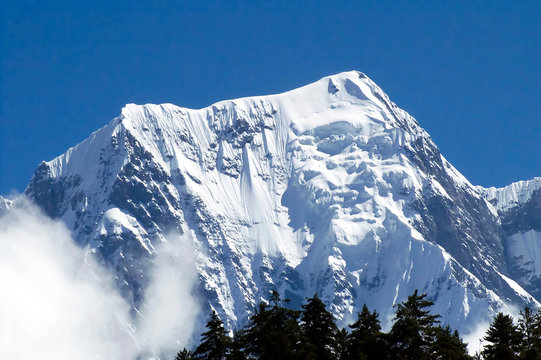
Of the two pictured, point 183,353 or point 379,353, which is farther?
point 183,353

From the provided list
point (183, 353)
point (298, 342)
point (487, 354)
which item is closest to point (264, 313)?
point (298, 342)

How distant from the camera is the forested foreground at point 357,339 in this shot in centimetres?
11300

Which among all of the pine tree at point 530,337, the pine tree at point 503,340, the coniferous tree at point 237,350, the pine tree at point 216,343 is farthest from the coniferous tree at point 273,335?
the pine tree at point 530,337

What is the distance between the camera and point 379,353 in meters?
116

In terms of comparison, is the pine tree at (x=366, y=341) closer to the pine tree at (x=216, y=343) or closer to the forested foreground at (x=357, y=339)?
the forested foreground at (x=357, y=339)

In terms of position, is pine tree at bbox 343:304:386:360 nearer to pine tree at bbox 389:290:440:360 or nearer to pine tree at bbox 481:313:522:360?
pine tree at bbox 389:290:440:360

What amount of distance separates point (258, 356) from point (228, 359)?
9.53ft

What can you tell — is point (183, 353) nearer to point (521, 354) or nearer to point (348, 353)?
point (348, 353)

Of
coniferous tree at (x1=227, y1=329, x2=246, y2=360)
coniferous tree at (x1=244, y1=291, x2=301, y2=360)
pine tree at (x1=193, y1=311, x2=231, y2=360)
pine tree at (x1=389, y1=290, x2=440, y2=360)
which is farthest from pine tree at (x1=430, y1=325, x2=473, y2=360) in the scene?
pine tree at (x1=193, y1=311, x2=231, y2=360)

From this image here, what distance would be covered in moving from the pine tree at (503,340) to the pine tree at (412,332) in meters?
8.26

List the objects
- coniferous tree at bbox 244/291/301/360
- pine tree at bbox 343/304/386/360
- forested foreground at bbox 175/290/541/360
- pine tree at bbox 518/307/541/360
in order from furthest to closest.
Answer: pine tree at bbox 343/304/386/360 → coniferous tree at bbox 244/291/301/360 → pine tree at bbox 518/307/541/360 → forested foreground at bbox 175/290/541/360

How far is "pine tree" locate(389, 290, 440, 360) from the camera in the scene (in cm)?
11238

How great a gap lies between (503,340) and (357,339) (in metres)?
12.9

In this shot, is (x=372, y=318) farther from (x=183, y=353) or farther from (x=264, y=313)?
(x=183, y=353)
